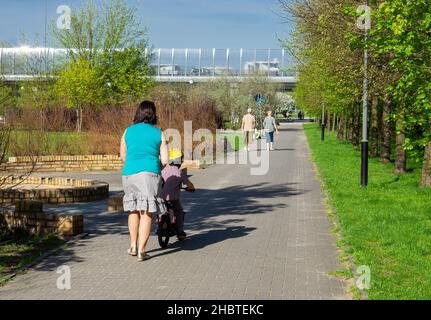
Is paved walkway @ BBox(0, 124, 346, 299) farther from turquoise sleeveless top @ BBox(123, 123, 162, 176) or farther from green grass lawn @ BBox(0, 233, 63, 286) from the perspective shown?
turquoise sleeveless top @ BBox(123, 123, 162, 176)

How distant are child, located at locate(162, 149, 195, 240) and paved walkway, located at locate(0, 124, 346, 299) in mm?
370

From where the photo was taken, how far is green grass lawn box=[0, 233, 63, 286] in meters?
7.14

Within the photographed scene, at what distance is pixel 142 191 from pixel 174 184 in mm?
1041

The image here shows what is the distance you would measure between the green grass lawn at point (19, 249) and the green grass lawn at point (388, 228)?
3630 millimetres

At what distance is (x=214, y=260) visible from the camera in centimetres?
756

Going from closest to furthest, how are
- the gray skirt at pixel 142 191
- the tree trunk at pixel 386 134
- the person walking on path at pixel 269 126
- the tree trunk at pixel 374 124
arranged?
the gray skirt at pixel 142 191 < the tree trunk at pixel 386 134 < the tree trunk at pixel 374 124 < the person walking on path at pixel 269 126

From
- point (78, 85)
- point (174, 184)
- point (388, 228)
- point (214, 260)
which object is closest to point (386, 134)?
point (388, 228)

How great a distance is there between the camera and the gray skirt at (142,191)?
7.53 m

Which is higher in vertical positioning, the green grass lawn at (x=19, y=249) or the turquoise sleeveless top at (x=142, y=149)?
the turquoise sleeveless top at (x=142, y=149)

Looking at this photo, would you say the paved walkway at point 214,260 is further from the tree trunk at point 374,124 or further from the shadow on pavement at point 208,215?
the tree trunk at point 374,124

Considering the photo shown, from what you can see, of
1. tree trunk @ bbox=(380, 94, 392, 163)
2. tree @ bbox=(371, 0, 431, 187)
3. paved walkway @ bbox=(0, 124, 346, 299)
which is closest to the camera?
paved walkway @ bbox=(0, 124, 346, 299)

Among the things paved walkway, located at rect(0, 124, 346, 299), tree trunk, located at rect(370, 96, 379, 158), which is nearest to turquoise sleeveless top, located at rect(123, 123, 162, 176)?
paved walkway, located at rect(0, 124, 346, 299)

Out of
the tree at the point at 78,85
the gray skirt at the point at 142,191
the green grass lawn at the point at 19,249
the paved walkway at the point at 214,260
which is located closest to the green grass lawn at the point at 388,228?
the paved walkway at the point at 214,260

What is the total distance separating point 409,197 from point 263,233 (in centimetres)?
461
